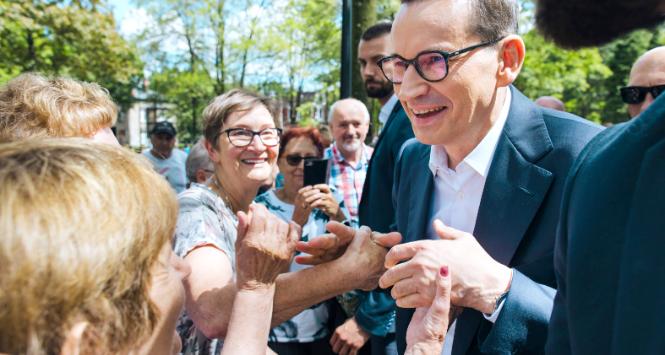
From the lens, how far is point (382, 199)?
10.0ft

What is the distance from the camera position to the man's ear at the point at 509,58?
6.14 ft

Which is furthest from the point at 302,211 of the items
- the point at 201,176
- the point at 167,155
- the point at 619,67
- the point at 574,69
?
the point at 619,67

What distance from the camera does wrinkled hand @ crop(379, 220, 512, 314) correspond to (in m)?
1.54

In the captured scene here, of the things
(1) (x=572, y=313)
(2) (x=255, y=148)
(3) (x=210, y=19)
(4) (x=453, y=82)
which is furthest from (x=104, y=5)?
(1) (x=572, y=313)

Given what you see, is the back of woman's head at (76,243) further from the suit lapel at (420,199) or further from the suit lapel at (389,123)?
the suit lapel at (389,123)

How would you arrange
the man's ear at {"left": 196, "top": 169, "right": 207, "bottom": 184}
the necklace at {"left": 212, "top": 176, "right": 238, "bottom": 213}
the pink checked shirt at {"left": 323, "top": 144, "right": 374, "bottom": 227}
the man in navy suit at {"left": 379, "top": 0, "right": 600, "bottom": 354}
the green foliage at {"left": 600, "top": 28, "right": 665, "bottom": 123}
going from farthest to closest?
the green foliage at {"left": 600, "top": 28, "right": 665, "bottom": 123} → the pink checked shirt at {"left": 323, "top": 144, "right": 374, "bottom": 227} → the man's ear at {"left": 196, "top": 169, "right": 207, "bottom": 184} → the necklace at {"left": 212, "top": 176, "right": 238, "bottom": 213} → the man in navy suit at {"left": 379, "top": 0, "right": 600, "bottom": 354}

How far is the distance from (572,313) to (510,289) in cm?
51

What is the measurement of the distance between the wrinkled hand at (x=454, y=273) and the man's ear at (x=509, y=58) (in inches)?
26.0

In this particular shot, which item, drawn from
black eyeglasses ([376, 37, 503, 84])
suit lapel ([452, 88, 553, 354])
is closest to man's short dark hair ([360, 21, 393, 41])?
black eyeglasses ([376, 37, 503, 84])

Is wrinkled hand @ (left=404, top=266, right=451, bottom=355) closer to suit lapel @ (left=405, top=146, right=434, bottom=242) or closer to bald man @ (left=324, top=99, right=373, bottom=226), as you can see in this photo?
suit lapel @ (left=405, top=146, right=434, bottom=242)

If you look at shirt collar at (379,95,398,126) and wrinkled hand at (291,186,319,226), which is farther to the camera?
shirt collar at (379,95,398,126)

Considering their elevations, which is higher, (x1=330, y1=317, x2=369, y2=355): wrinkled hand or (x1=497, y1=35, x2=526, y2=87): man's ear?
(x1=497, y1=35, x2=526, y2=87): man's ear

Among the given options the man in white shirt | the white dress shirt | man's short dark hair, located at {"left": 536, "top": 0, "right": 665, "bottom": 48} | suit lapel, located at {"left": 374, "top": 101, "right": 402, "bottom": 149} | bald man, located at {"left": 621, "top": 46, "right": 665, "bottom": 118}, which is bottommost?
the man in white shirt

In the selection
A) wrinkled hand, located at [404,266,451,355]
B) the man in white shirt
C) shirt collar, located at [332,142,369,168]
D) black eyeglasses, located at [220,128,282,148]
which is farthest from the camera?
the man in white shirt
